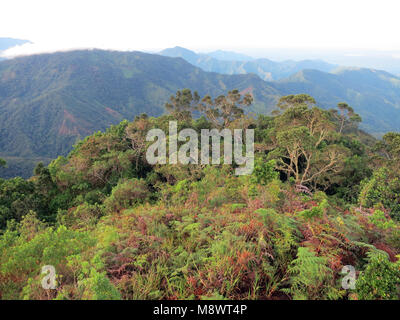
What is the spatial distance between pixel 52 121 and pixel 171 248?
191278mm

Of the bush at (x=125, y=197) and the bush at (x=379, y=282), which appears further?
the bush at (x=125, y=197)

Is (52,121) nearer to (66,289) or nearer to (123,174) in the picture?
(123,174)

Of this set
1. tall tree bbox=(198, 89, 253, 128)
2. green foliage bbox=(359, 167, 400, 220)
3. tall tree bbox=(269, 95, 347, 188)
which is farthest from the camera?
tall tree bbox=(198, 89, 253, 128)

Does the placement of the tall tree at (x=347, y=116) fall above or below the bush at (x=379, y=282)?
below

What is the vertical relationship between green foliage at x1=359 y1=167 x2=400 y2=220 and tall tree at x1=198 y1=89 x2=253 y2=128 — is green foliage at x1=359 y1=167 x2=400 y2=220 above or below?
below

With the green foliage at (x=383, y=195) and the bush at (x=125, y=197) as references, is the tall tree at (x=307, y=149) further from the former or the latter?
the bush at (x=125, y=197)

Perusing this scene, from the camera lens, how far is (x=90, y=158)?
68.4 ft

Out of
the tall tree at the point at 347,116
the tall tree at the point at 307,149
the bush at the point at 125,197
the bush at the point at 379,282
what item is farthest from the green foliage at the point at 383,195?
the tall tree at the point at 347,116

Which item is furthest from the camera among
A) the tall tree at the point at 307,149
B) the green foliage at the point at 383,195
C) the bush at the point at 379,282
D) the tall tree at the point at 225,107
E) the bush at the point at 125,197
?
the tall tree at the point at 225,107

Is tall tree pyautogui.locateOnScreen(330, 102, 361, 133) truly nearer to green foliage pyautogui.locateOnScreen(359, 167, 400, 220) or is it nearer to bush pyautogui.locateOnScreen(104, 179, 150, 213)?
green foliage pyautogui.locateOnScreen(359, 167, 400, 220)

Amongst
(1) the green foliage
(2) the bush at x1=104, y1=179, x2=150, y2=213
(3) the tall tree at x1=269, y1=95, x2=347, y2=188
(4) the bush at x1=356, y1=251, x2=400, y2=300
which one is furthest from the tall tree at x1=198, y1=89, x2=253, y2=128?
(4) the bush at x1=356, y1=251, x2=400, y2=300
